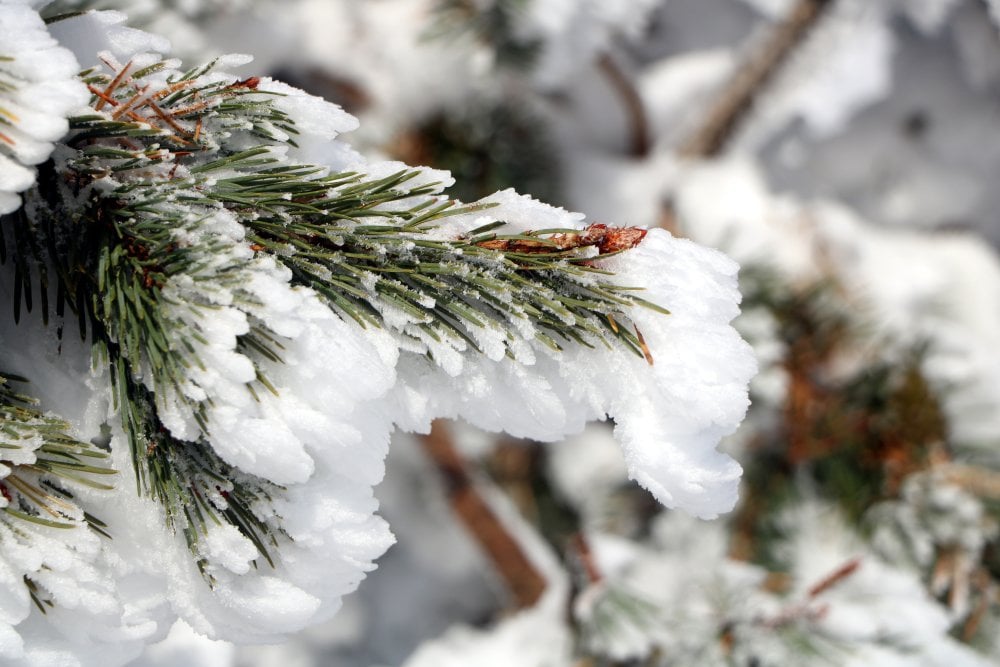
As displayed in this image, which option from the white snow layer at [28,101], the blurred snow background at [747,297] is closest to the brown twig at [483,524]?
the blurred snow background at [747,297]

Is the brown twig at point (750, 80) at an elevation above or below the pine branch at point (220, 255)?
above

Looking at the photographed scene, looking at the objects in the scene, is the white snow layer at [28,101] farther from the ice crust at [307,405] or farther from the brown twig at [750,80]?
the brown twig at [750,80]

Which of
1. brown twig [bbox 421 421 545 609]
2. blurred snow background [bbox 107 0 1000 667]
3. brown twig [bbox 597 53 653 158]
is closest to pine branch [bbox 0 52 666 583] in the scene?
blurred snow background [bbox 107 0 1000 667]

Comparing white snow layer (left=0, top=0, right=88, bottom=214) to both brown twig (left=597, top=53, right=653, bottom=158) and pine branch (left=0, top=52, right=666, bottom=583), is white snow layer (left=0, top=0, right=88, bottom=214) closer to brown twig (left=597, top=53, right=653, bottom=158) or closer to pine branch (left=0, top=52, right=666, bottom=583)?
pine branch (left=0, top=52, right=666, bottom=583)

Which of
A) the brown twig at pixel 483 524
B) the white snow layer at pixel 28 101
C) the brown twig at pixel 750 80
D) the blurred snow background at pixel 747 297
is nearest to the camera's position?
the white snow layer at pixel 28 101

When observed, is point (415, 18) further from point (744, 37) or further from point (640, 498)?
point (640, 498)

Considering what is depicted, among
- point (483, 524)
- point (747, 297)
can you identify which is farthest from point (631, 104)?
point (483, 524)
